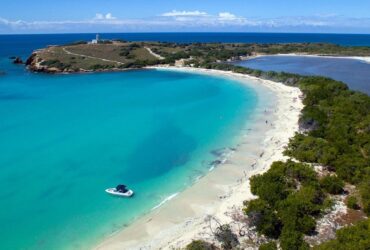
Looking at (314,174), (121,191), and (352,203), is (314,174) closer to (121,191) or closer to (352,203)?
(352,203)

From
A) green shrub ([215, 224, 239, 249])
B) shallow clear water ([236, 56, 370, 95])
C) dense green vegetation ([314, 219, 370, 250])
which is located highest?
shallow clear water ([236, 56, 370, 95])

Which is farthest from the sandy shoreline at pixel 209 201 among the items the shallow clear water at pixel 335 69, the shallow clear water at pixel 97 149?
the shallow clear water at pixel 335 69

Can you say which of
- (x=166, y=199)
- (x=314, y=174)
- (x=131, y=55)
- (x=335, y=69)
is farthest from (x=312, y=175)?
(x=131, y=55)

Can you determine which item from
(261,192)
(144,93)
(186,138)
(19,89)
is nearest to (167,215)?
(261,192)

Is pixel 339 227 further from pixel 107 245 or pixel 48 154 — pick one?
pixel 48 154

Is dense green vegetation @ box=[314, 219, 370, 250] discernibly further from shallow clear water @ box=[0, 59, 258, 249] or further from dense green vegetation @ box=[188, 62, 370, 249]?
shallow clear water @ box=[0, 59, 258, 249]

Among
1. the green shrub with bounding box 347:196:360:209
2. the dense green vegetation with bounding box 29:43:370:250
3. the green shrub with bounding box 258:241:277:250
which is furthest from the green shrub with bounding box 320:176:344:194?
the green shrub with bounding box 258:241:277:250
